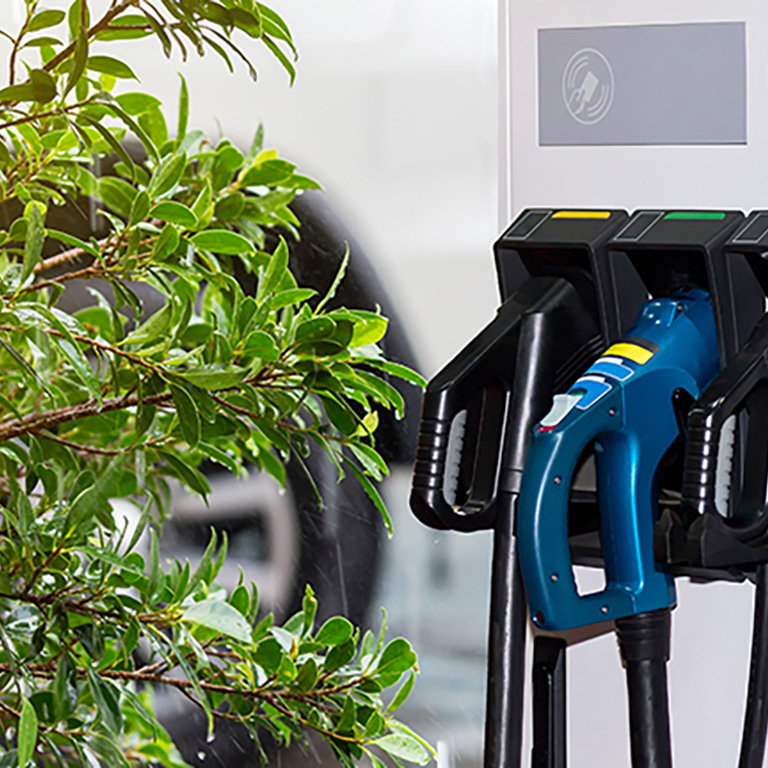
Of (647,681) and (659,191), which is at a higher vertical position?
(659,191)

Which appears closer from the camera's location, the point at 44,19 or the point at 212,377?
the point at 44,19

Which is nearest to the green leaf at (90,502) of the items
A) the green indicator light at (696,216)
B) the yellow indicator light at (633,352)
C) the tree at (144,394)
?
the tree at (144,394)

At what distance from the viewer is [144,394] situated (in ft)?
3.44

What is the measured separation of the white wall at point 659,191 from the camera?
1.37m

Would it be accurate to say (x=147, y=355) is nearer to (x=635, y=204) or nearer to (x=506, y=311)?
(x=506, y=311)

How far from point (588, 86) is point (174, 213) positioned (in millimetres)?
661

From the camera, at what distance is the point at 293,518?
179 centimetres

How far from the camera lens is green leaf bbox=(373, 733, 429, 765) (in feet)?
4.01

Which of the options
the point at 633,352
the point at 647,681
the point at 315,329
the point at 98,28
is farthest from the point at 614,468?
the point at 98,28

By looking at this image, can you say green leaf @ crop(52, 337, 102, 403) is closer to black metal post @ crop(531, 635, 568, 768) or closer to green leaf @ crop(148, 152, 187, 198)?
green leaf @ crop(148, 152, 187, 198)

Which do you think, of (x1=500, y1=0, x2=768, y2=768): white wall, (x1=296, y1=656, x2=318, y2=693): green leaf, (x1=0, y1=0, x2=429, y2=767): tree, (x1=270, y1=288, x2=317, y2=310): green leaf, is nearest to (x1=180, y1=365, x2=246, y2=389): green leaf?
(x1=0, y1=0, x2=429, y2=767): tree

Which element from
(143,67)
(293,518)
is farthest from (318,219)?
(293,518)

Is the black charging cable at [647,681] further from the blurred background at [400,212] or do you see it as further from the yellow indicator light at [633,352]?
the blurred background at [400,212]

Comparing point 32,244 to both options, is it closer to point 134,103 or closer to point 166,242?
point 166,242
